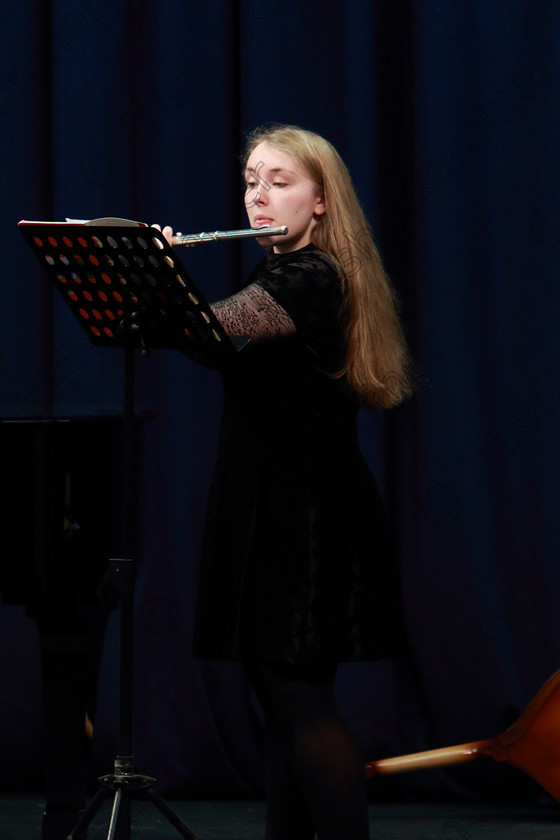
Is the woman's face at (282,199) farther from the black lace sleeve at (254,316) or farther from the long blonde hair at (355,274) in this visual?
the black lace sleeve at (254,316)

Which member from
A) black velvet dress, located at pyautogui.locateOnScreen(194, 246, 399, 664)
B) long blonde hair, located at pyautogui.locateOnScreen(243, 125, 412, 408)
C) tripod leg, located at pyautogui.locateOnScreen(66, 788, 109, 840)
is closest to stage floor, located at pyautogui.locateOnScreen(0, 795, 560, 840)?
tripod leg, located at pyautogui.locateOnScreen(66, 788, 109, 840)

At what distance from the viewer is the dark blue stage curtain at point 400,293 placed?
294cm

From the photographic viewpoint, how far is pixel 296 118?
2992mm

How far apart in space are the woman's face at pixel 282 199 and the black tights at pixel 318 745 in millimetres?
654

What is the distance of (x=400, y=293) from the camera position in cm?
300

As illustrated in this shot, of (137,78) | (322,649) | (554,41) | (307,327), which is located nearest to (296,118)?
(137,78)

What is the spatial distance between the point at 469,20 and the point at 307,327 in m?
1.54

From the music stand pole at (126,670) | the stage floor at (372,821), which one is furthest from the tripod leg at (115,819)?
the stage floor at (372,821)

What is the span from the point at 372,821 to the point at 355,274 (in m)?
1.47

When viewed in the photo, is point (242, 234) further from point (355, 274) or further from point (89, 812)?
point (89, 812)

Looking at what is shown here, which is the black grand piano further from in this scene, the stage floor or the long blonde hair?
the long blonde hair

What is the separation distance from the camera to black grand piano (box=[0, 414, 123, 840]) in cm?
212

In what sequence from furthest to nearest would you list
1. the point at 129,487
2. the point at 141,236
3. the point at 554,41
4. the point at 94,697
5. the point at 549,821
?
the point at 554,41 → the point at 549,821 → the point at 94,697 → the point at 129,487 → the point at 141,236

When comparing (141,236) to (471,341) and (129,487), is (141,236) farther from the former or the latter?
(471,341)
